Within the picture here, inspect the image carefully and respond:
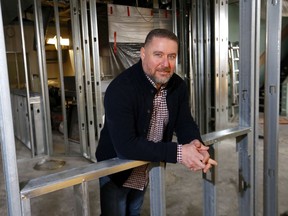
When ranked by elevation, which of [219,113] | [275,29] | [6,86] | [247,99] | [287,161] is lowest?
[287,161]

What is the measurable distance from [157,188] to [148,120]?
31cm

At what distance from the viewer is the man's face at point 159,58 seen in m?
1.22

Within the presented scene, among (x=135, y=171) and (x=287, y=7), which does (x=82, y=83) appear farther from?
(x=287, y=7)

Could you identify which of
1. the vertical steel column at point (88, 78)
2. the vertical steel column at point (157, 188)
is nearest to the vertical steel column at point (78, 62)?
the vertical steel column at point (88, 78)

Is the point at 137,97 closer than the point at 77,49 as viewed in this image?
Yes

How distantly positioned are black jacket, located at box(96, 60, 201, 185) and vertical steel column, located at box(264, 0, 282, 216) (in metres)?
0.46

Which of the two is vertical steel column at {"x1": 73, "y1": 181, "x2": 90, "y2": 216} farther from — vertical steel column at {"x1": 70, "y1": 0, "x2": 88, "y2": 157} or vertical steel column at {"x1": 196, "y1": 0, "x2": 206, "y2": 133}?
vertical steel column at {"x1": 196, "y1": 0, "x2": 206, "y2": 133}

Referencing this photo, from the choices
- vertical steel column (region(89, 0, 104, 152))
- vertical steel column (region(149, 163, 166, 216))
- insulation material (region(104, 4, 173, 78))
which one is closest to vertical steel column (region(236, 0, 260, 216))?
vertical steel column (region(149, 163, 166, 216))

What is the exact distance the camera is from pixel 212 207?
1395 millimetres

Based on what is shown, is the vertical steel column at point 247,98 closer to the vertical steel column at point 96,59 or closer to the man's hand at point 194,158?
the man's hand at point 194,158

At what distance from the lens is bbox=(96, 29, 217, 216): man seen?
114cm

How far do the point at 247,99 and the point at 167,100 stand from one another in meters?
0.44

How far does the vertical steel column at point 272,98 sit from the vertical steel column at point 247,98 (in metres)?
0.10

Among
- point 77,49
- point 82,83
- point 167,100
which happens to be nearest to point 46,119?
point 82,83
